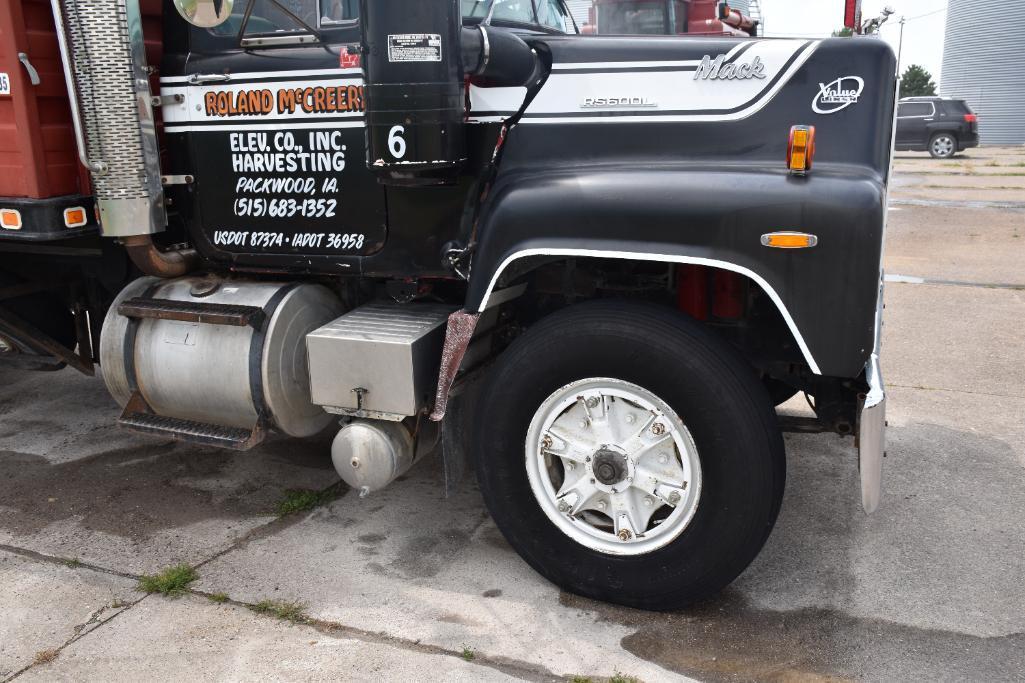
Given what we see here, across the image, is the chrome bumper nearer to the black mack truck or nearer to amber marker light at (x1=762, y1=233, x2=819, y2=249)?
the black mack truck

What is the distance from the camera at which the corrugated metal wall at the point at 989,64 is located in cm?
3766

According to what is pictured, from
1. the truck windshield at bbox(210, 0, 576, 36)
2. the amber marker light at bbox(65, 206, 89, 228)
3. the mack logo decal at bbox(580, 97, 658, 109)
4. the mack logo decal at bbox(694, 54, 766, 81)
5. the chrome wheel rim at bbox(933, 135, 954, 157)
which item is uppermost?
the truck windshield at bbox(210, 0, 576, 36)

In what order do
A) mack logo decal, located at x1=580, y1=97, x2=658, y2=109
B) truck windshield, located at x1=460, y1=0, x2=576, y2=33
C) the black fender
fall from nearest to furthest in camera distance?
1. the black fender
2. mack logo decal, located at x1=580, y1=97, x2=658, y2=109
3. truck windshield, located at x1=460, y1=0, x2=576, y2=33

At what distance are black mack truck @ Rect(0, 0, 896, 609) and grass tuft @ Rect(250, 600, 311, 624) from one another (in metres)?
0.51

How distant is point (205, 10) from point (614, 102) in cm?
149

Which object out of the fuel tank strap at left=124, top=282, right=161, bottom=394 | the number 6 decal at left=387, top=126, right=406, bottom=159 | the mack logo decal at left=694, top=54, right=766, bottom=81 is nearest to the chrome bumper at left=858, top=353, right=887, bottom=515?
the mack logo decal at left=694, top=54, right=766, bottom=81

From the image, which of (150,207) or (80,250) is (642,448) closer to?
(150,207)

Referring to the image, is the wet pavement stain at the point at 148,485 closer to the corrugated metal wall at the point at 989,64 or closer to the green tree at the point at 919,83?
the corrugated metal wall at the point at 989,64

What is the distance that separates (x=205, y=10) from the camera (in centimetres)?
321

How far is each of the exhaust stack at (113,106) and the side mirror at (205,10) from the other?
0.46 metres

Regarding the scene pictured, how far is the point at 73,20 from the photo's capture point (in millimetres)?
3475

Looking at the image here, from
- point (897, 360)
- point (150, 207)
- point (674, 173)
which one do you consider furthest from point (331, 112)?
point (897, 360)

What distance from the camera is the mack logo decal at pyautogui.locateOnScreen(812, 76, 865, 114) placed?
308cm

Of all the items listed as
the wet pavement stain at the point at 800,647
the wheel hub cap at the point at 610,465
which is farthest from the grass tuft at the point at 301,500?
the wheel hub cap at the point at 610,465
